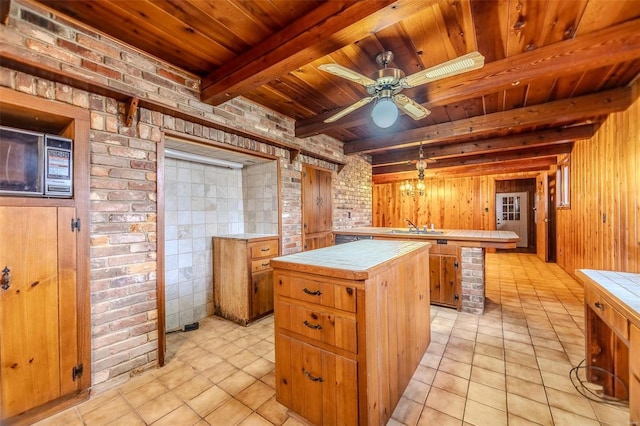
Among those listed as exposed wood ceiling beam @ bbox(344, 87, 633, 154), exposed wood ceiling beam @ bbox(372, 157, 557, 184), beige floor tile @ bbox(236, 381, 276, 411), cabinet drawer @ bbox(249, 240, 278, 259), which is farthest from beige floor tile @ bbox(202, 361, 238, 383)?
exposed wood ceiling beam @ bbox(372, 157, 557, 184)

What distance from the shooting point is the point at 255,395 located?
5.92 ft

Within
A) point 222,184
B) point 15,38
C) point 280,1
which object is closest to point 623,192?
point 280,1

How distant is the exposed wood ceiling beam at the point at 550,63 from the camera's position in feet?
5.77

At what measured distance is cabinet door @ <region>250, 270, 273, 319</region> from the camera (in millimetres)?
2963

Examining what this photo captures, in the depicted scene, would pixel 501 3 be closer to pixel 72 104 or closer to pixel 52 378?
pixel 72 104

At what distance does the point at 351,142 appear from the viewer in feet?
15.2

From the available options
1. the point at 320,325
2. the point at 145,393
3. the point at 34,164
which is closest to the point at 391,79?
the point at 320,325

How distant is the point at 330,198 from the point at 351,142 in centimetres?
111

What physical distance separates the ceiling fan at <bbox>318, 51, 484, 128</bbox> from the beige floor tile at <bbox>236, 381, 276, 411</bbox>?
2.21m

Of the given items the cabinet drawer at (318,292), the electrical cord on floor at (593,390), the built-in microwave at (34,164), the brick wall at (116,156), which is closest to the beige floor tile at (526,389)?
the electrical cord on floor at (593,390)

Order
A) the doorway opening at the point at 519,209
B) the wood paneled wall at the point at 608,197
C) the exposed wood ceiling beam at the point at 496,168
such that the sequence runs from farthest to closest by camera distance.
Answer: the doorway opening at the point at 519,209 < the exposed wood ceiling beam at the point at 496,168 < the wood paneled wall at the point at 608,197

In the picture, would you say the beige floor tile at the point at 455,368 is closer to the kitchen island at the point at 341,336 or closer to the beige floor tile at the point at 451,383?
the beige floor tile at the point at 451,383

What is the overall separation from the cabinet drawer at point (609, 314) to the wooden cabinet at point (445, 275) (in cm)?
153

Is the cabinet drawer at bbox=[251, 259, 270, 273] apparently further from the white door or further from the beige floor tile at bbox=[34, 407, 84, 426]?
the white door
